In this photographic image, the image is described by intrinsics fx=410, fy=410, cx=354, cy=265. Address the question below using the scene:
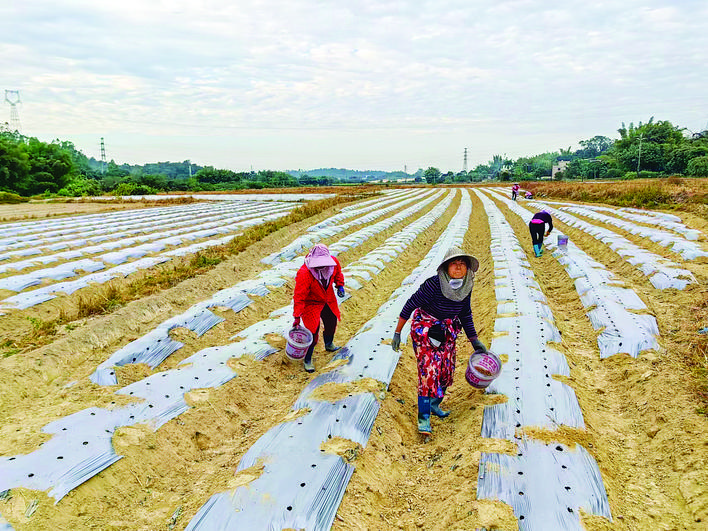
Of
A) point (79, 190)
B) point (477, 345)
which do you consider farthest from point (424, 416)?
Result: point (79, 190)

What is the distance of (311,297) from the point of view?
13.7 ft

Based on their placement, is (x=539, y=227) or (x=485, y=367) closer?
(x=485, y=367)

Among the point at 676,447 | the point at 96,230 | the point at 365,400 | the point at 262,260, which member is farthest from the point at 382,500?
the point at 96,230

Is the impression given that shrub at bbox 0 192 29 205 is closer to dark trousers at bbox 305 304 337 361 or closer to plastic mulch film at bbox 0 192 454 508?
plastic mulch film at bbox 0 192 454 508

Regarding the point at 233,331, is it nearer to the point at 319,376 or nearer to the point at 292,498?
the point at 319,376

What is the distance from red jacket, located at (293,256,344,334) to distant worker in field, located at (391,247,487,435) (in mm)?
1119

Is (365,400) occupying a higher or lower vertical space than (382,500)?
higher

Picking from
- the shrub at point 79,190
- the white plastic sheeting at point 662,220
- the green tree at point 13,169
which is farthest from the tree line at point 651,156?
the green tree at point 13,169

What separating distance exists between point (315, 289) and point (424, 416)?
1.58m

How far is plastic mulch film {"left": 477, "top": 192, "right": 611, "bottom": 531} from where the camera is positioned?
228 centimetres

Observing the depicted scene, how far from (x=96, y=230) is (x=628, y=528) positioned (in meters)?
14.8

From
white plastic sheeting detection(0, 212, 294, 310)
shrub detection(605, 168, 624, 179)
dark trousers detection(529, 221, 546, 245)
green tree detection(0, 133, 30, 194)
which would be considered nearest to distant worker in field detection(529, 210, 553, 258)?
dark trousers detection(529, 221, 546, 245)

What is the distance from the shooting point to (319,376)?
4.06m

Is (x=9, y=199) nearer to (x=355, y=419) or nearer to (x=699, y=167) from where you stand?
(x=355, y=419)
